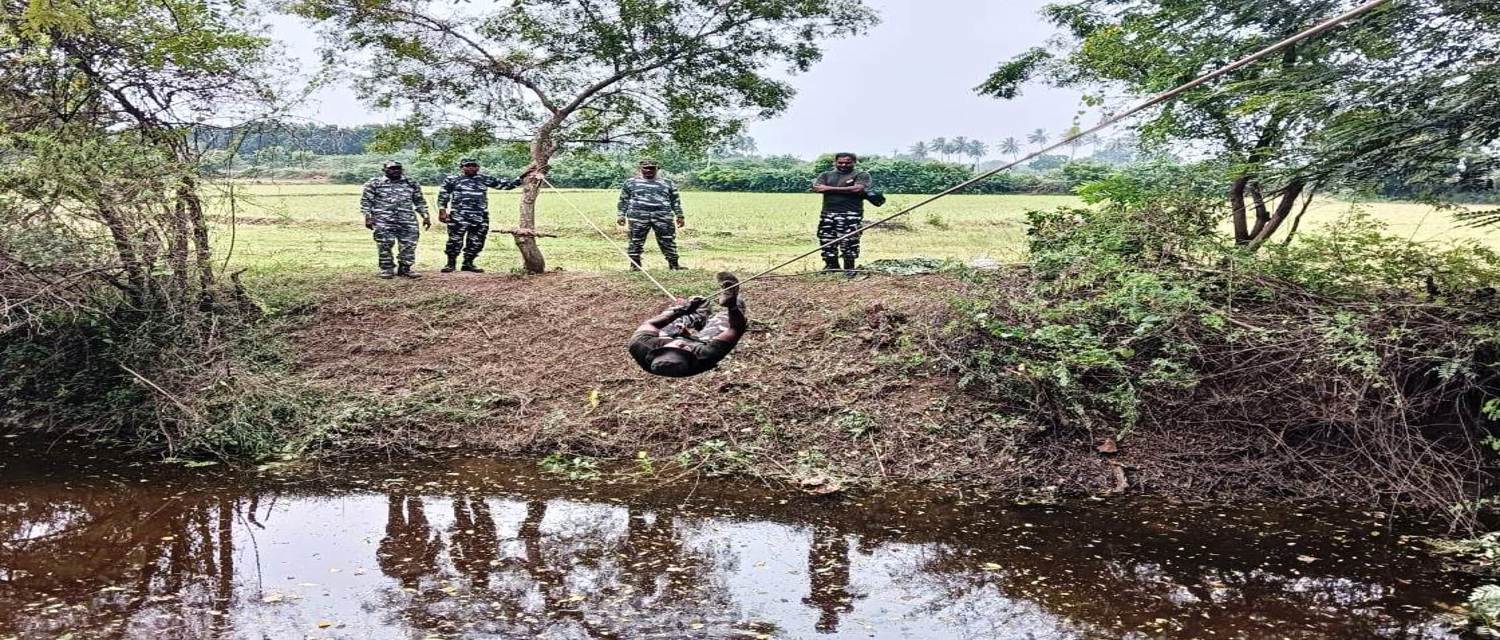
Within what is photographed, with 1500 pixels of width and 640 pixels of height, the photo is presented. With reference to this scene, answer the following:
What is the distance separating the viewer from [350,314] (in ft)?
36.6

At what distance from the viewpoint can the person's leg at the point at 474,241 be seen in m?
12.5

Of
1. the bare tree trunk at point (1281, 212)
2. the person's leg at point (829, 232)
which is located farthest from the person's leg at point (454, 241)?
the bare tree trunk at point (1281, 212)

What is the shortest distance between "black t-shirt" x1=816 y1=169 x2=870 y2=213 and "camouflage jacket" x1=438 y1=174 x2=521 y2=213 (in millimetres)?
3848

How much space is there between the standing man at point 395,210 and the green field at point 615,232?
0.60 metres

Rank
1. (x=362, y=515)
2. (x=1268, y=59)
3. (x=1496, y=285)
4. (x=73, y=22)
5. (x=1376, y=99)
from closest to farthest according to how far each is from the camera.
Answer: (x=362, y=515), (x=1376, y=99), (x=73, y=22), (x=1496, y=285), (x=1268, y=59)

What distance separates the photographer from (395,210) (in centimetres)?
1205

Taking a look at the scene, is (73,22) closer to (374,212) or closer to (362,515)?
(374,212)

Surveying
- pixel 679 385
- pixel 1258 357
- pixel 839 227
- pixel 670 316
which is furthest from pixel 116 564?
pixel 1258 357

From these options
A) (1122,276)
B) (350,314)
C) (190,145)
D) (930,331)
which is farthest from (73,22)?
(1122,276)

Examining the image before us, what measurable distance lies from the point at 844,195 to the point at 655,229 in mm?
2353

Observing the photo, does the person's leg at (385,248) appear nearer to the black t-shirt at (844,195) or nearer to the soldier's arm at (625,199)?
the soldier's arm at (625,199)

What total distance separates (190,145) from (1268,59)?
424 inches

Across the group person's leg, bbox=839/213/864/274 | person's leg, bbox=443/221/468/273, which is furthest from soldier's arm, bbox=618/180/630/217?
person's leg, bbox=839/213/864/274

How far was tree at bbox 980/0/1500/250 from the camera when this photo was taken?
24.3 feet
